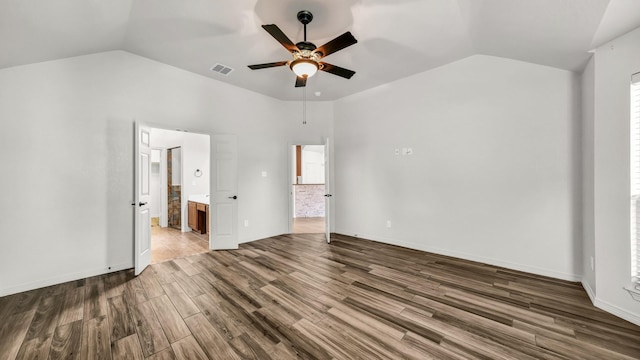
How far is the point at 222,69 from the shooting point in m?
4.12

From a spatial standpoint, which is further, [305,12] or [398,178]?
[398,178]

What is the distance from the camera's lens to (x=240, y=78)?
4.48 meters

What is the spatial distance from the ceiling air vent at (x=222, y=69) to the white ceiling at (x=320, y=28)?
7.8 inches

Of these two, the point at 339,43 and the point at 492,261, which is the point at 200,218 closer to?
the point at 339,43

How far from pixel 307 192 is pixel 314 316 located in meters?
6.26

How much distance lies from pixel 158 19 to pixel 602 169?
526 cm

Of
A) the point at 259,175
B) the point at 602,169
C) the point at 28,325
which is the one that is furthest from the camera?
the point at 259,175

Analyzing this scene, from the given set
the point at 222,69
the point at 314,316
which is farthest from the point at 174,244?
the point at 314,316

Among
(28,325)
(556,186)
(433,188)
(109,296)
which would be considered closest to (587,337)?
(556,186)

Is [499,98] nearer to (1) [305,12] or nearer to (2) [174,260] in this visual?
(1) [305,12]

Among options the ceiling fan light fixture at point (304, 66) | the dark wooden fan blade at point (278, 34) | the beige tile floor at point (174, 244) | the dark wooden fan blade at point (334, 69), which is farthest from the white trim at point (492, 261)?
the dark wooden fan blade at point (278, 34)

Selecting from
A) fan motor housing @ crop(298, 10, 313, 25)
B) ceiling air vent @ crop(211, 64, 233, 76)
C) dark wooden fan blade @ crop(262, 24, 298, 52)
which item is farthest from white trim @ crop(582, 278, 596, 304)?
ceiling air vent @ crop(211, 64, 233, 76)

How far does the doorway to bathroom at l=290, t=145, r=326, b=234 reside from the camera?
21.4 ft

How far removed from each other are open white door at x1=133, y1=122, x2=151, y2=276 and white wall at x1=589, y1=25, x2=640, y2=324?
5.60 meters
